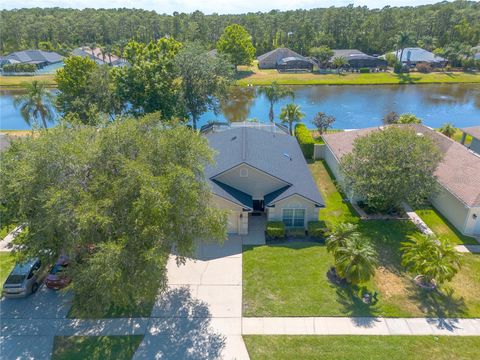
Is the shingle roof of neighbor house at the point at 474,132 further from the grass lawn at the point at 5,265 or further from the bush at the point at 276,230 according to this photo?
the grass lawn at the point at 5,265

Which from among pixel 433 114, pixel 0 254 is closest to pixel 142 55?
pixel 0 254

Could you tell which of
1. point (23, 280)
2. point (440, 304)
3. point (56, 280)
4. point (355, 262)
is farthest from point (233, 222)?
point (440, 304)

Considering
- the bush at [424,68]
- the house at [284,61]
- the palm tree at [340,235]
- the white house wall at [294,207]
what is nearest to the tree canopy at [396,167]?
the white house wall at [294,207]

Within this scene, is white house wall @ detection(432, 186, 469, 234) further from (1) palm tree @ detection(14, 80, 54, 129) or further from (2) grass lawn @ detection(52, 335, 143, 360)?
(1) palm tree @ detection(14, 80, 54, 129)

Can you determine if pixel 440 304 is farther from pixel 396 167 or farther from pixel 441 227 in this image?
pixel 396 167

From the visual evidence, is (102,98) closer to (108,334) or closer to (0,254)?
(0,254)
